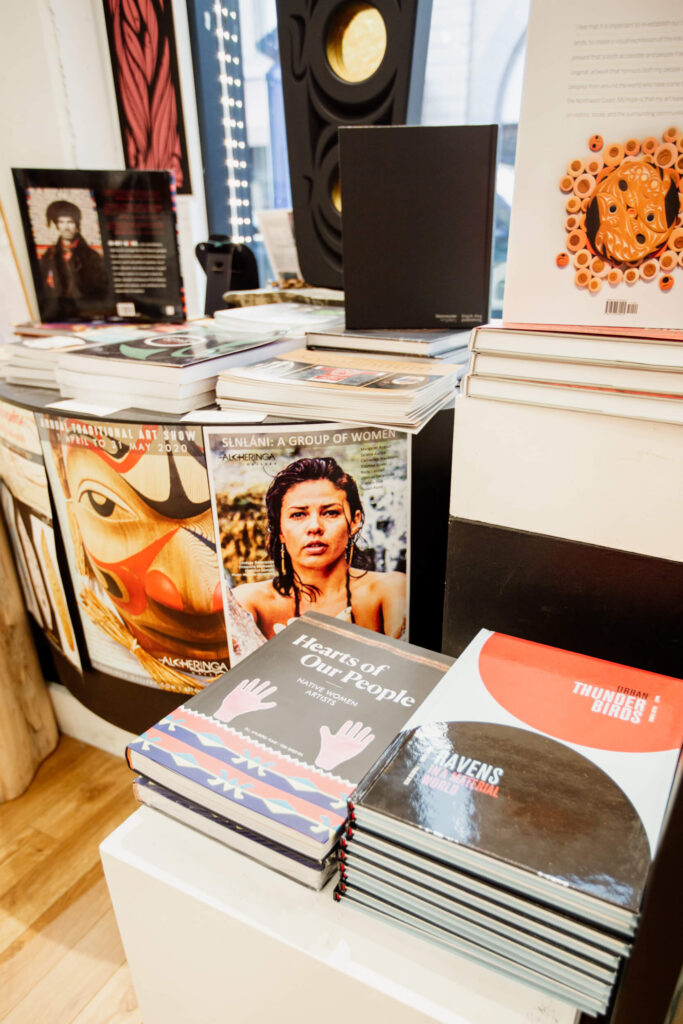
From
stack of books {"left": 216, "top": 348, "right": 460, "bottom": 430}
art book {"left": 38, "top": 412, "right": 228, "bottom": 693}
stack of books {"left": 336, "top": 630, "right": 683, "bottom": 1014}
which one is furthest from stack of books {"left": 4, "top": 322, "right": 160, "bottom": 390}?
stack of books {"left": 336, "top": 630, "right": 683, "bottom": 1014}

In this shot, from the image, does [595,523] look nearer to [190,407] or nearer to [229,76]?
[190,407]

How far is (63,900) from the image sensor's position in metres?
1.15

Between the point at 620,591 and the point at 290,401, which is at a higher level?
the point at 290,401

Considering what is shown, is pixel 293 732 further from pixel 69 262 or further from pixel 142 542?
pixel 69 262

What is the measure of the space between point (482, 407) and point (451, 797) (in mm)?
425

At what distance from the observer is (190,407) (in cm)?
105

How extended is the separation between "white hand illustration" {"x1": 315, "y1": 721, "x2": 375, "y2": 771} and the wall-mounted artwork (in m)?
1.83

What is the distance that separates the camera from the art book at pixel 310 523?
99 cm

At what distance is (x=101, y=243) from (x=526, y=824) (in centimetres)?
147

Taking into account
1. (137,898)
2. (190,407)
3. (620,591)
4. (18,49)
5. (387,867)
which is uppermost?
(18,49)

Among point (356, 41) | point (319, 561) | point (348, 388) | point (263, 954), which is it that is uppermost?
point (356, 41)

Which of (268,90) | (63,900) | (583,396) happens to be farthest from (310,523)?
(268,90)

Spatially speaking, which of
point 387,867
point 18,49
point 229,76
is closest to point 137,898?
point 387,867

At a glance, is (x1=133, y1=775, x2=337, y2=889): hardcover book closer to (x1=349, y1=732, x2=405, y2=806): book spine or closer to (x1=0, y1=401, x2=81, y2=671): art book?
(x1=349, y1=732, x2=405, y2=806): book spine
